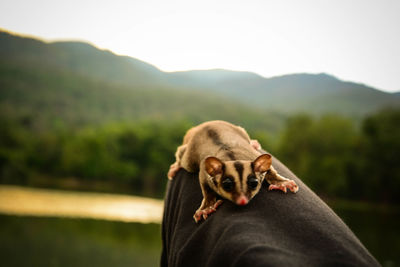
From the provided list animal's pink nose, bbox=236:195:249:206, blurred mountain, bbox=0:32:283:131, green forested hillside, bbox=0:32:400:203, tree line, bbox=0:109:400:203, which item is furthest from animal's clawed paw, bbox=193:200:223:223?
blurred mountain, bbox=0:32:283:131

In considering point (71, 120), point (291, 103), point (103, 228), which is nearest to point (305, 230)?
point (103, 228)

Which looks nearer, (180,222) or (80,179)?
(180,222)

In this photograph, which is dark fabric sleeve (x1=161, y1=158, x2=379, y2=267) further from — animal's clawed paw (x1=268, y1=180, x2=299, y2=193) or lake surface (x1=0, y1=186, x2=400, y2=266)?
lake surface (x1=0, y1=186, x2=400, y2=266)

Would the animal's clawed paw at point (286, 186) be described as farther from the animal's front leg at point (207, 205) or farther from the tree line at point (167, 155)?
the tree line at point (167, 155)

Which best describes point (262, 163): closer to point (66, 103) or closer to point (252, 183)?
point (252, 183)

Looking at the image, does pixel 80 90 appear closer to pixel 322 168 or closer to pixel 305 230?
pixel 322 168

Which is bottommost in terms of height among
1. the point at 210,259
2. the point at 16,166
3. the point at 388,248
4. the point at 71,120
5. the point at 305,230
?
the point at 71,120

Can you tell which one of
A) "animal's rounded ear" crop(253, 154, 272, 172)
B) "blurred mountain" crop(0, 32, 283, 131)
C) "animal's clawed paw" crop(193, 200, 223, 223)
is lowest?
"blurred mountain" crop(0, 32, 283, 131)
